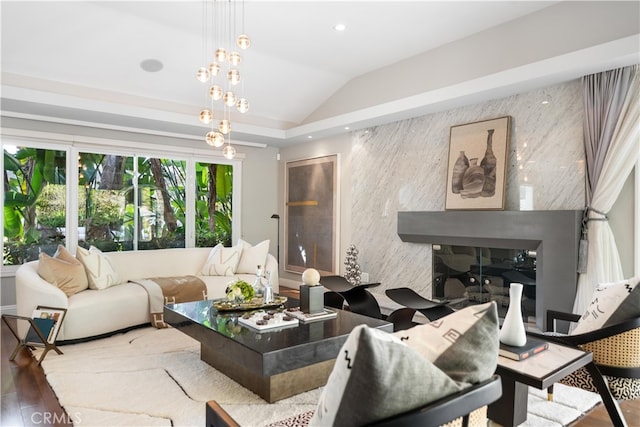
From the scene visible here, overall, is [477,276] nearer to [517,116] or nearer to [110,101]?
[517,116]

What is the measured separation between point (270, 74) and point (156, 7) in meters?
1.82

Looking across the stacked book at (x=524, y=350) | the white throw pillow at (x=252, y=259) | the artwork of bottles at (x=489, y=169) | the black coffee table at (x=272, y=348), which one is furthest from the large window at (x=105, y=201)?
the stacked book at (x=524, y=350)

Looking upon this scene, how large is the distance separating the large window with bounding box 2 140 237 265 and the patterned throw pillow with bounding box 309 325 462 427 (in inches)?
219

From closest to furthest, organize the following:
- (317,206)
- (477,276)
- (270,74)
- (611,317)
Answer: (611,317) < (477,276) < (270,74) < (317,206)

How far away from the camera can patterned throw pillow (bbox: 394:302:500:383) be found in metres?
1.18

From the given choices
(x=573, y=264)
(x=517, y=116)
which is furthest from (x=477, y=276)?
(x=517, y=116)

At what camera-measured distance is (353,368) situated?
3.12 ft

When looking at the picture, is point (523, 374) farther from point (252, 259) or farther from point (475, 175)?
point (252, 259)

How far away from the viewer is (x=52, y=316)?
3467 mm

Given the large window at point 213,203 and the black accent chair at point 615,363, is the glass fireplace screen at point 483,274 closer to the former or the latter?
the black accent chair at point 615,363

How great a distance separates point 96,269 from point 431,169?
4.01 meters

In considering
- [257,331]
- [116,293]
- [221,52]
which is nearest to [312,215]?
[116,293]

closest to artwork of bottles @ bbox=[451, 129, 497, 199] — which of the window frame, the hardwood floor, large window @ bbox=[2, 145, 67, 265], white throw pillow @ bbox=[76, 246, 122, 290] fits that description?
the hardwood floor

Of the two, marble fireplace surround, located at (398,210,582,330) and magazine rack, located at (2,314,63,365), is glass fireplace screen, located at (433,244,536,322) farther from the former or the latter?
magazine rack, located at (2,314,63,365)
